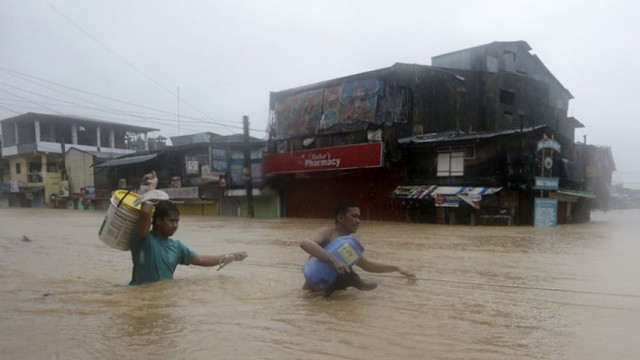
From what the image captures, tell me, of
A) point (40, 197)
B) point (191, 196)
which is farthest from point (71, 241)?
point (40, 197)

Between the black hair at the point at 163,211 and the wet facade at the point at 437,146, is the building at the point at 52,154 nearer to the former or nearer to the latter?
the wet facade at the point at 437,146

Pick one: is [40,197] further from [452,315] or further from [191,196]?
[452,315]

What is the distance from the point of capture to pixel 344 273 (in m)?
4.20

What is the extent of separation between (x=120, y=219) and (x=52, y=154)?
43.1 m

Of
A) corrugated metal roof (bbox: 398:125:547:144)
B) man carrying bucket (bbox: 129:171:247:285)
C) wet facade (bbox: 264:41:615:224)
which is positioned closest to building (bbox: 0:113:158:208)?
wet facade (bbox: 264:41:615:224)

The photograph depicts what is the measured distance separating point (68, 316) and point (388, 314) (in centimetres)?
290

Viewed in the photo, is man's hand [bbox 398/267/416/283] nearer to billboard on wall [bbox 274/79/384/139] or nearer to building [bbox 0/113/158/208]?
billboard on wall [bbox 274/79/384/139]

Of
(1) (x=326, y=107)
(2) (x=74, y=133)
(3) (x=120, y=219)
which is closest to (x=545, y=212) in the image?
(1) (x=326, y=107)

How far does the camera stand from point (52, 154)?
41.0m

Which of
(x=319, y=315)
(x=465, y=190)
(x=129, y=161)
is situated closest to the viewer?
(x=319, y=315)

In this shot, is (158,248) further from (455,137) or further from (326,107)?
(326,107)

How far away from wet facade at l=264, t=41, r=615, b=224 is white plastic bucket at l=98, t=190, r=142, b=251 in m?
17.1

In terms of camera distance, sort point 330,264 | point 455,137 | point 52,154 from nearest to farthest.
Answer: point 330,264 < point 455,137 < point 52,154

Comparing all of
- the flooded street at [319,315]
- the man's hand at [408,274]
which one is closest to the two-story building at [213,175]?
the flooded street at [319,315]
